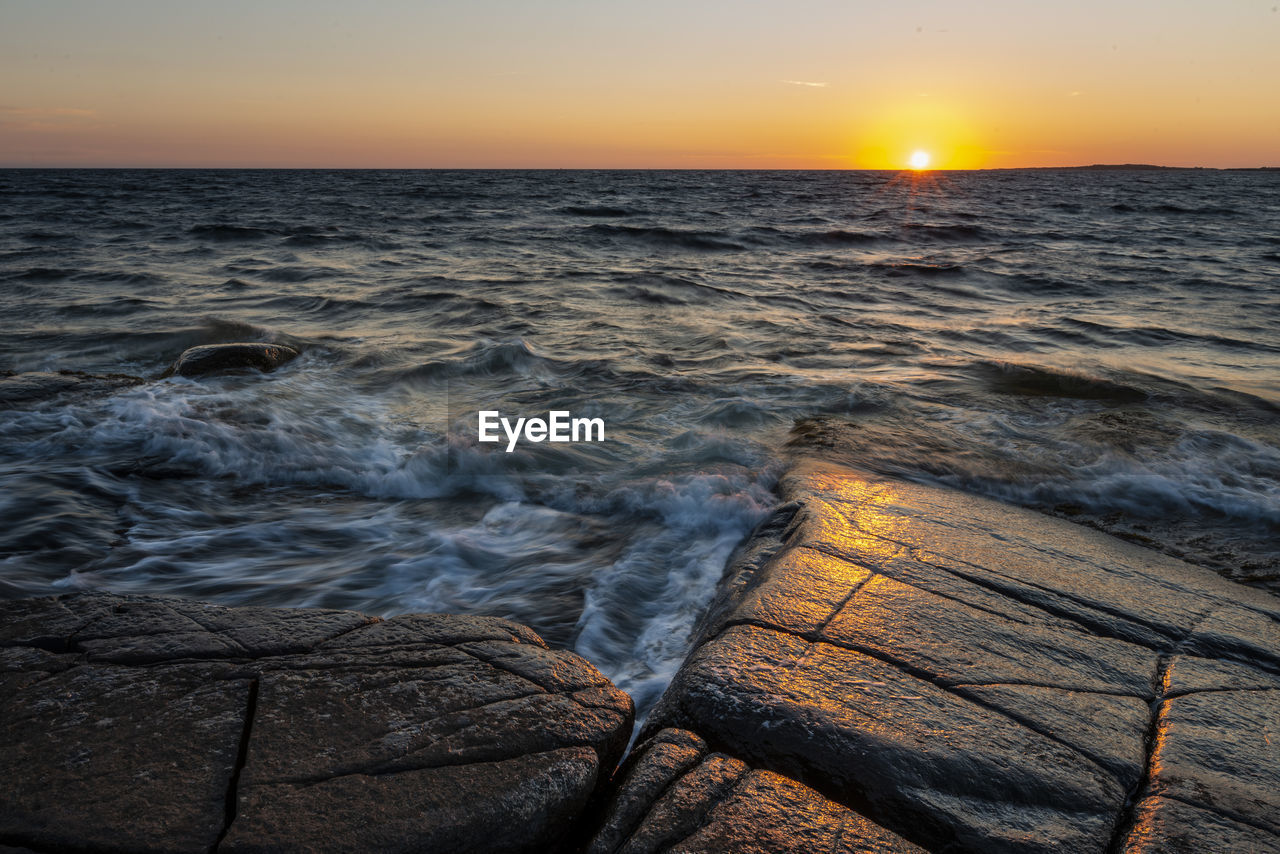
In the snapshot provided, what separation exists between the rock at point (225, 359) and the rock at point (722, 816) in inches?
260

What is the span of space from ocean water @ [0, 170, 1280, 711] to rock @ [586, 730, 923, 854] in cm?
97

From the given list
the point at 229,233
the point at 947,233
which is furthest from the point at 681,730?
the point at 947,233

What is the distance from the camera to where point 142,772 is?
5.91ft

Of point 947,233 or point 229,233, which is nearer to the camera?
point 229,233

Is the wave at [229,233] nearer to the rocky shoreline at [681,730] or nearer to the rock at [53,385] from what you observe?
the rock at [53,385]

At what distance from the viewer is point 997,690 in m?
2.23

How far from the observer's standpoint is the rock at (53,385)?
5.82 meters

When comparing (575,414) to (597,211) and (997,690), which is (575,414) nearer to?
(997,690)

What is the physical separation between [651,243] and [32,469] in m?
17.3

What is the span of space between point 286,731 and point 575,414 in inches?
180

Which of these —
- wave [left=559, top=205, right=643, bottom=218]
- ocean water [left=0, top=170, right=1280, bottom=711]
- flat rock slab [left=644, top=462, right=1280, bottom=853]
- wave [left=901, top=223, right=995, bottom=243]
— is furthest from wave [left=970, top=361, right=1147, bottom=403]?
wave [left=559, top=205, right=643, bottom=218]

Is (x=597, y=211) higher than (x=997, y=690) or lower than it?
higher

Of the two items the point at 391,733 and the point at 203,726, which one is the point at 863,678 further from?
the point at 203,726

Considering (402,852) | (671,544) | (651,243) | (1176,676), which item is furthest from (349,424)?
(651,243)
